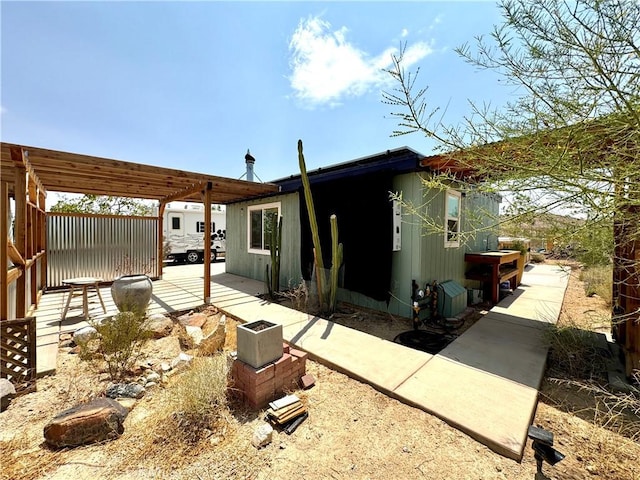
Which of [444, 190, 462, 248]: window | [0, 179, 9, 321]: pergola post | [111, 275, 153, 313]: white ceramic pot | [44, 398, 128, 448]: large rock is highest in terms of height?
[444, 190, 462, 248]: window

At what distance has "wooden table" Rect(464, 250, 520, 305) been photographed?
5391mm

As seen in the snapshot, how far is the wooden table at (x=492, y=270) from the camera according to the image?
212 inches

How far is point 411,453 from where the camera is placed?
159 centimetres

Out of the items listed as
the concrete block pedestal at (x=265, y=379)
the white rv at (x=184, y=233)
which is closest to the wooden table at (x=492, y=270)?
the concrete block pedestal at (x=265, y=379)

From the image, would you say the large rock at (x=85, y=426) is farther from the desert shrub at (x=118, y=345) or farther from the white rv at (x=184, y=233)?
the white rv at (x=184, y=233)

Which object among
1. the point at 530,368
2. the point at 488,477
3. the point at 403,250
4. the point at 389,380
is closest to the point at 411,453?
the point at 488,477

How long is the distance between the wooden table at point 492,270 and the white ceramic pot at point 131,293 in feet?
21.7

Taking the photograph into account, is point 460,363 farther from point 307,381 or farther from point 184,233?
point 184,233

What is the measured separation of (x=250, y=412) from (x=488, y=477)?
5.33ft

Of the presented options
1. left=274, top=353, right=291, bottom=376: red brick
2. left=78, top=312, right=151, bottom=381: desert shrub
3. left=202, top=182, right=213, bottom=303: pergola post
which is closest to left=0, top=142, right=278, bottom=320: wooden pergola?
left=202, top=182, right=213, bottom=303: pergola post

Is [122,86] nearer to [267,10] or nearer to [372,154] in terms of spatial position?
[267,10]

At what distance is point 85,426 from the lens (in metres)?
1.67

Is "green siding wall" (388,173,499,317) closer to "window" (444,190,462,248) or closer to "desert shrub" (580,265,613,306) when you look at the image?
"window" (444,190,462,248)

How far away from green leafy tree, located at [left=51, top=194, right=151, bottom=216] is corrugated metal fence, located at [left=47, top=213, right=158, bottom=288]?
7.52 meters
